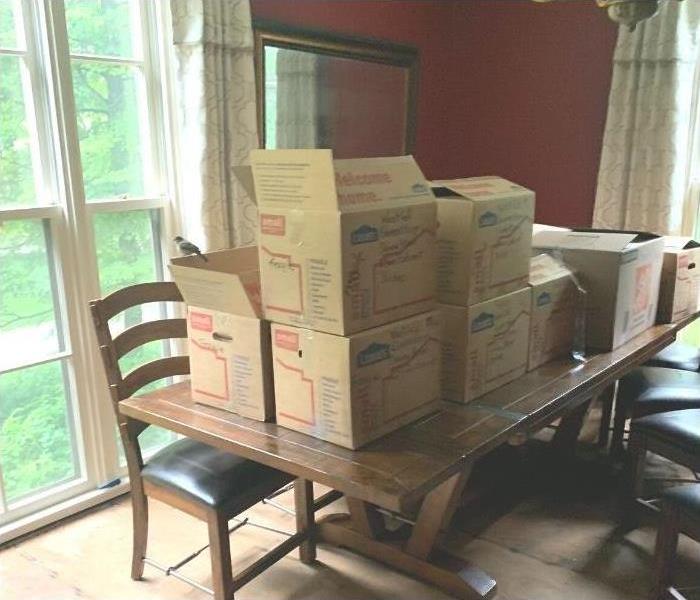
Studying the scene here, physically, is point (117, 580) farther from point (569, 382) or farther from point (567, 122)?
point (567, 122)

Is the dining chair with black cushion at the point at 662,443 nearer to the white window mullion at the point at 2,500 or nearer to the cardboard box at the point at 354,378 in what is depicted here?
the cardboard box at the point at 354,378

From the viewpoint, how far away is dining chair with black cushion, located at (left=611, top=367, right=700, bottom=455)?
8.25 ft

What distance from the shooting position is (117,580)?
2242mm

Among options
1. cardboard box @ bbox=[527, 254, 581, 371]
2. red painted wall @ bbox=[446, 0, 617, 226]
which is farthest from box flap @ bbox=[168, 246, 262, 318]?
red painted wall @ bbox=[446, 0, 617, 226]

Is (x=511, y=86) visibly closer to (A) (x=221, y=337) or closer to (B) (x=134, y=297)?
(B) (x=134, y=297)

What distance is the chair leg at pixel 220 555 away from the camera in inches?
72.3

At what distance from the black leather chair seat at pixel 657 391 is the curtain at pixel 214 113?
171 cm

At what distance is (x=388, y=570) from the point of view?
2.27 m

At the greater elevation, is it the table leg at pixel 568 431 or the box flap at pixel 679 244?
the box flap at pixel 679 244

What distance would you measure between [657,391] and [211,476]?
174 cm

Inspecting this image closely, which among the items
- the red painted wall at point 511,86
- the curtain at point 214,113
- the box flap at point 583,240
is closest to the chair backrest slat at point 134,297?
the curtain at point 214,113

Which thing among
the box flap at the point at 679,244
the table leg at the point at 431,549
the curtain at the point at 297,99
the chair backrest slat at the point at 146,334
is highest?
the curtain at the point at 297,99

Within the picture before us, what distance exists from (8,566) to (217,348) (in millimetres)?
1314

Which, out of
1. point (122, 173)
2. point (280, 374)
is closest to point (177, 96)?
point (122, 173)
